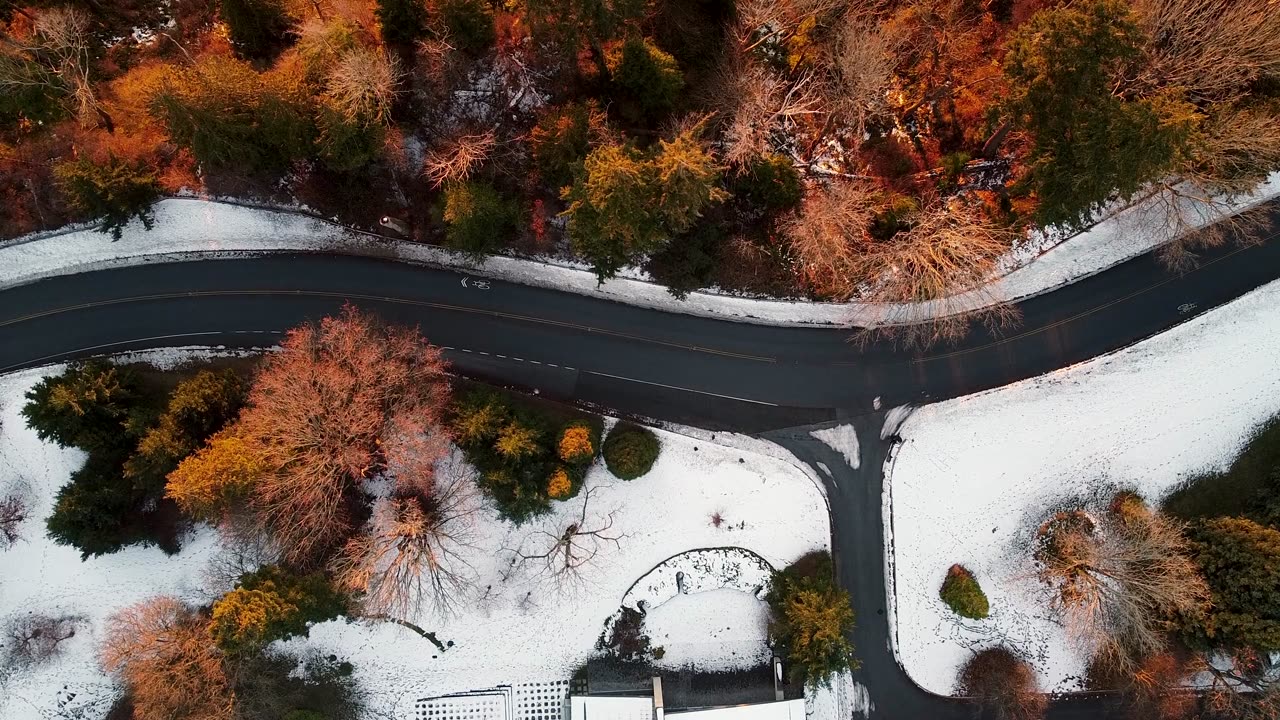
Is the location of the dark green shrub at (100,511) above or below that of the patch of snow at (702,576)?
above

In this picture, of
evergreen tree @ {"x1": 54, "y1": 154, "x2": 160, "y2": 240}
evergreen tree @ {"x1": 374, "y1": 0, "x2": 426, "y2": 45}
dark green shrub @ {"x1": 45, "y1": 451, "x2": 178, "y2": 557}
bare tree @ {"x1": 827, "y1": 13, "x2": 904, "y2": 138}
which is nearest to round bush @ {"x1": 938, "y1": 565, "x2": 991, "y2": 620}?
bare tree @ {"x1": 827, "y1": 13, "x2": 904, "y2": 138}

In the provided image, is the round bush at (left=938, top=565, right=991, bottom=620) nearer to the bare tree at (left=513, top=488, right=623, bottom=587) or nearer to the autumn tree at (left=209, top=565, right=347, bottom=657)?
the bare tree at (left=513, top=488, right=623, bottom=587)

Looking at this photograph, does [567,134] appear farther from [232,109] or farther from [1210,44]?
[1210,44]

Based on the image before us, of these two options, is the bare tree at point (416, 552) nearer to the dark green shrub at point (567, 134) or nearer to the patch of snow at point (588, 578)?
the patch of snow at point (588, 578)

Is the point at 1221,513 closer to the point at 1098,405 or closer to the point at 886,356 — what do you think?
the point at 1098,405

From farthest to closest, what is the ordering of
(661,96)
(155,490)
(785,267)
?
(785,267), (155,490), (661,96)

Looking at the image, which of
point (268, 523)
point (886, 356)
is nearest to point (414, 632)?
point (268, 523)

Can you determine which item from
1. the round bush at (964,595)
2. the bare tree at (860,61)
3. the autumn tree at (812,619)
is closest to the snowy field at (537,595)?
the autumn tree at (812,619)
